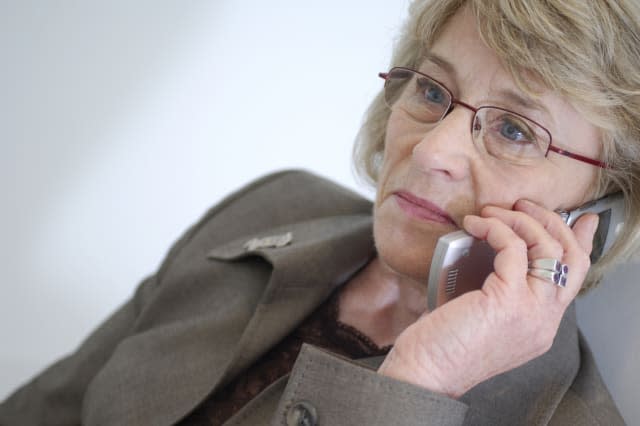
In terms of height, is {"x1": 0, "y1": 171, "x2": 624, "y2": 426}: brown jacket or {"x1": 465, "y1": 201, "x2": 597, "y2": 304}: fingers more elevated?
{"x1": 465, "y1": 201, "x2": 597, "y2": 304}: fingers

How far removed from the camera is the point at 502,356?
1.09 metres

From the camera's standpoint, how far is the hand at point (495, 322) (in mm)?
1051

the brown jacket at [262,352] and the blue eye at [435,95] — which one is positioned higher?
the blue eye at [435,95]

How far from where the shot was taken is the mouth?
4.10 feet

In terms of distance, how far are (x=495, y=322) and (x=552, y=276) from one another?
14cm

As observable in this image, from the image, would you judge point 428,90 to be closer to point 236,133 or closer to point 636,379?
point 636,379

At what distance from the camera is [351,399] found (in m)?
1.03

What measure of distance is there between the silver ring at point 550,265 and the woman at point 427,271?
14 millimetres

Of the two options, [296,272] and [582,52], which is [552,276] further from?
[296,272]

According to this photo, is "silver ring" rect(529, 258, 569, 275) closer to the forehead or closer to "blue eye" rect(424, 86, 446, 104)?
the forehead

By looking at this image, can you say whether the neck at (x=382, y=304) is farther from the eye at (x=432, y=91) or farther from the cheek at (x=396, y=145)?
the eye at (x=432, y=91)

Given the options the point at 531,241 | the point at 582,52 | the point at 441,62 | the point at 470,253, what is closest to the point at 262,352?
the point at 470,253

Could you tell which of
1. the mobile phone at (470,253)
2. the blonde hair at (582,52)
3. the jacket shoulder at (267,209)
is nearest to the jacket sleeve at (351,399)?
the mobile phone at (470,253)

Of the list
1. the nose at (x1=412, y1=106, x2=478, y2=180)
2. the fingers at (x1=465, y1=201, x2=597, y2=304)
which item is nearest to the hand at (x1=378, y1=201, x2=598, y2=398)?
the fingers at (x1=465, y1=201, x2=597, y2=304)
